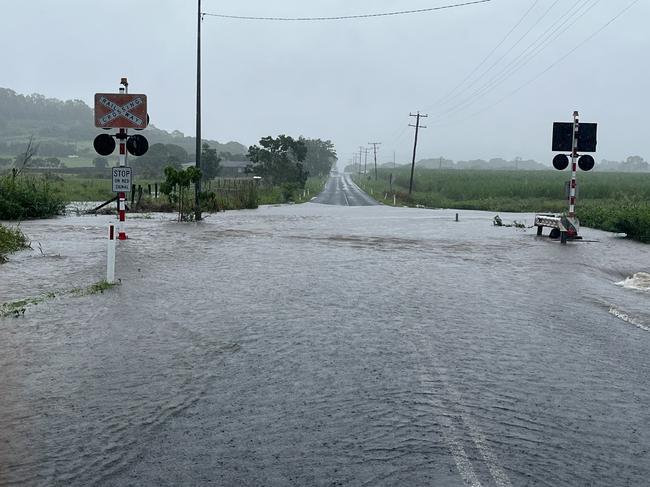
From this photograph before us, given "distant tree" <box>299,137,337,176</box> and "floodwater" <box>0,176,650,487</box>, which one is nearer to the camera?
"floodwater" <box>0,176,650,487</box>

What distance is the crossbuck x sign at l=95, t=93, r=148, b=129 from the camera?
1232 centimetres

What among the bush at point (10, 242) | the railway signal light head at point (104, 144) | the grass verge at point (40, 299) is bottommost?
the grass verge at point (40, 299)

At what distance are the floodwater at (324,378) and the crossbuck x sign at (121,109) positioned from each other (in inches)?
106

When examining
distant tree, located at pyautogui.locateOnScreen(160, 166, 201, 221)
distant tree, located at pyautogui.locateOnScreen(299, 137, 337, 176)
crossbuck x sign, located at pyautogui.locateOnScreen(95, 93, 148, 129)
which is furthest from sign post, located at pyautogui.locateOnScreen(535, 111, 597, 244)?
distant tree, located at pyautogui.locateOnScreen(299, 137, 337, 176)

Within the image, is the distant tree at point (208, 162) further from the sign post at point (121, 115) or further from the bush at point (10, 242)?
the sign post at point (121, 115)

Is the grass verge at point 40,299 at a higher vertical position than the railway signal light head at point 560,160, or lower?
lower

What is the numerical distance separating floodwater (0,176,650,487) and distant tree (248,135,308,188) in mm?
66906

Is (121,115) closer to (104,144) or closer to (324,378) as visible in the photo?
(104,144)

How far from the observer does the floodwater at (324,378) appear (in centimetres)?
451

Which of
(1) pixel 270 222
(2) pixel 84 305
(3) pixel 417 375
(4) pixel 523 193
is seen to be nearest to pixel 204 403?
(3) pixel 417 375

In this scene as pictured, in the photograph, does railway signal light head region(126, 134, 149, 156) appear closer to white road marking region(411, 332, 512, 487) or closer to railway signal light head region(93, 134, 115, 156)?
railway signal light head region(93, 134, 115, 156)

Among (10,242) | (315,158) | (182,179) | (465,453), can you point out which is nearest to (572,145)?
(182,179)

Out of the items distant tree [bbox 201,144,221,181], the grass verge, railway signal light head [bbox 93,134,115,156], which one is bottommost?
the grass verge

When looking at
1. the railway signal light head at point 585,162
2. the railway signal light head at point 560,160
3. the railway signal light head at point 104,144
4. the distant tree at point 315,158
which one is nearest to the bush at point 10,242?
the railway signal light head at point 104,144
